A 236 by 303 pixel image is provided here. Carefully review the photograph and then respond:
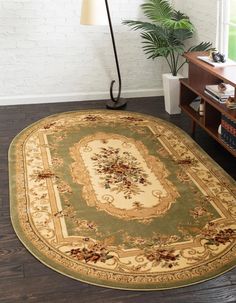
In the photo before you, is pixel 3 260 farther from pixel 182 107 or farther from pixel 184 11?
pixel 184 11

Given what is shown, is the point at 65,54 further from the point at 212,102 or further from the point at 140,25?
the point at 212,102

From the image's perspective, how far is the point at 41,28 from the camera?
441 centimetres

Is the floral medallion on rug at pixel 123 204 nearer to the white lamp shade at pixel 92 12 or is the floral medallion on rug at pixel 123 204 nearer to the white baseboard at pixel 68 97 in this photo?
the white baseboard at pixel 68 97

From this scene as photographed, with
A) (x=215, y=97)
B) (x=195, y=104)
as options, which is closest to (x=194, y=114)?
(x=195, y=104)

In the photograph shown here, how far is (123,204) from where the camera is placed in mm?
2750

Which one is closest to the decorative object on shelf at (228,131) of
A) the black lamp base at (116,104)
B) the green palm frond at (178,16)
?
the black lamp base at (116,104)

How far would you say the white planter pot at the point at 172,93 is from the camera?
416cm

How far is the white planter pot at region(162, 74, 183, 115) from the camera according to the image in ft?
13.6

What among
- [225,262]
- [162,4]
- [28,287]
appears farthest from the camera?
[162,4]

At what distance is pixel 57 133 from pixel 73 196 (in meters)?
1.10

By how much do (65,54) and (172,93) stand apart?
1152mm

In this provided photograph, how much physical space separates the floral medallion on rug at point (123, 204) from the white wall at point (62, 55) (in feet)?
2.63

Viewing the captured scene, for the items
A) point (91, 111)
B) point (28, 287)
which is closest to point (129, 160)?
point (91, 111)

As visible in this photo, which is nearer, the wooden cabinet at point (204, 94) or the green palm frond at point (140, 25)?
the wooden cabinet at point (204, 94)
